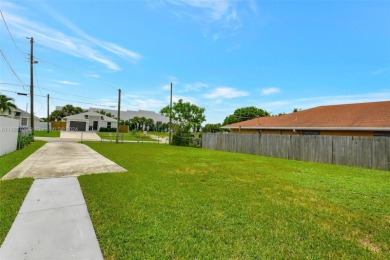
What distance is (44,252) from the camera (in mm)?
2656

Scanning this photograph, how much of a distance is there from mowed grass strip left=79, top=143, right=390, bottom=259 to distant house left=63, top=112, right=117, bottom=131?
44593mm

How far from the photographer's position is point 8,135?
11438 mm

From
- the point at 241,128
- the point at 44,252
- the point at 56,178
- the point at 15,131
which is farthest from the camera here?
the point at 241,128

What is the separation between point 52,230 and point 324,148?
13.1 metres

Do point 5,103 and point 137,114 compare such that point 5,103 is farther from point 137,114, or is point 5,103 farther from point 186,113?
point 137,114

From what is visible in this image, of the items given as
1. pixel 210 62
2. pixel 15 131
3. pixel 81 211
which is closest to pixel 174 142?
pixel 210 62

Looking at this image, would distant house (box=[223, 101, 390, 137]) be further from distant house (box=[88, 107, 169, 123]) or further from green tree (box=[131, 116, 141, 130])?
distant house (box=[88, 107, 169, 123])

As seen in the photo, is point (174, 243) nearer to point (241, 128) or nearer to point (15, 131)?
point (15, 131)

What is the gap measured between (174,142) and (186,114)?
15993 millimetres

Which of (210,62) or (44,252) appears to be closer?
(44,252)

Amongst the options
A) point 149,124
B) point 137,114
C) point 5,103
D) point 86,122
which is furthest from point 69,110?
point 5,103

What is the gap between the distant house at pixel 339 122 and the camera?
45.2 feet

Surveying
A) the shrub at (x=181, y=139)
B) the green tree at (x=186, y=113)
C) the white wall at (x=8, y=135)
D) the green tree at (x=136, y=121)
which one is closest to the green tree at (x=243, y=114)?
the green tree at (x=186, y=113)

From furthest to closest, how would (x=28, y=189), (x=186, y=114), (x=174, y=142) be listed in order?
(x=186, y=114) < (x=174, y=142) < (x=28, y=189)
